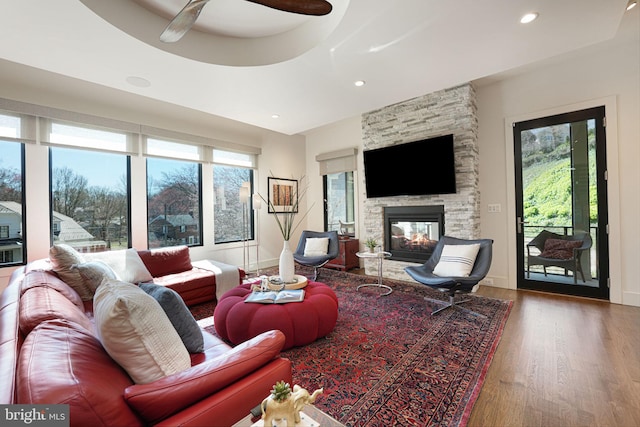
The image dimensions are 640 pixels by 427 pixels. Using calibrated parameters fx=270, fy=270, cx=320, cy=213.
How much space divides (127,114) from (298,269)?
3.85 m

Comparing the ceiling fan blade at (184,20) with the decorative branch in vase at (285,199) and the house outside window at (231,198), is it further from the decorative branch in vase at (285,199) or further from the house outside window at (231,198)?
the decorative branch in vase at (285,199)

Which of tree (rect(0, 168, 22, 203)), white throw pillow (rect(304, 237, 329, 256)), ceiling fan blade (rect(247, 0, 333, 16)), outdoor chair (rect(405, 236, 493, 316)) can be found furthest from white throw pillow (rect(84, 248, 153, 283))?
outdoor chair (rect(405, 236, 493, 316))

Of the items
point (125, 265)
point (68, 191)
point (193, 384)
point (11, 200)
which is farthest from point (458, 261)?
point (11, 200)

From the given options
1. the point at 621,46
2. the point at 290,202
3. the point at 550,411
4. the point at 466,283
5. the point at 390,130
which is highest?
A: the point at 621,46

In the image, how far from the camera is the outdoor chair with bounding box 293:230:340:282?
439 cm

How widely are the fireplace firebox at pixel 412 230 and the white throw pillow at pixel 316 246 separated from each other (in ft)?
3.49

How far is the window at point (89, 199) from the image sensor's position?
350 cm

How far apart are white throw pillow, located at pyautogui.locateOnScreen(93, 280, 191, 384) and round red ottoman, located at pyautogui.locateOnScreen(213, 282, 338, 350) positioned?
1132 millimetres

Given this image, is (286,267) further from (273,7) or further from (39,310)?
(273,7)

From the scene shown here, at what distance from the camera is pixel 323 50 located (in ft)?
7.87

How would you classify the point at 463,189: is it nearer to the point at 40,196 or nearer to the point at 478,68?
the point at 478,68

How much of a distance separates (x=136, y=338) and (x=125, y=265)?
278 centimetres

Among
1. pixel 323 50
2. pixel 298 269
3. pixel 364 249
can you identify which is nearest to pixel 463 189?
pixel 364 249

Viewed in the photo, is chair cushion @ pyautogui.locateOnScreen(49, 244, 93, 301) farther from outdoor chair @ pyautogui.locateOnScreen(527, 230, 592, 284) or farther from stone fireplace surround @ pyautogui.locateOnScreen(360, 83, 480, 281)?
outdoor chair @ pyautogui.locateOnScreen(527, 230, 592, 284)
